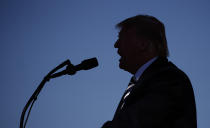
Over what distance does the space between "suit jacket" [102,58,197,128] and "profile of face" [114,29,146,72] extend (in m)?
0.51

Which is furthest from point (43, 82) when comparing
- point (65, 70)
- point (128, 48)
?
point (128, 48)

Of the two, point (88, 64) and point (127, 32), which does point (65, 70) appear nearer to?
point (88, 64)

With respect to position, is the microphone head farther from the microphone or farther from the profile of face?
the profile of face

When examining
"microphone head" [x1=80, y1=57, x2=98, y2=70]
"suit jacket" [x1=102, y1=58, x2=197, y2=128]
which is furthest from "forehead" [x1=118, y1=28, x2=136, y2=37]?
"suit jacket" [x1=102, y1=58, x2=197, y2=128]

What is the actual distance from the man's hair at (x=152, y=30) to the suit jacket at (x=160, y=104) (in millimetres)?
489

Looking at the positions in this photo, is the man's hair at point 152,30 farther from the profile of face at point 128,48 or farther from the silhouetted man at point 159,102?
the silhouetted man at point 159,102

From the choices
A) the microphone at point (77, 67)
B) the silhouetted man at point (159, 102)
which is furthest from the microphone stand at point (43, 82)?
the silhouetted man at point (159, 102)

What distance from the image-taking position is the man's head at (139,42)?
2.14 metres

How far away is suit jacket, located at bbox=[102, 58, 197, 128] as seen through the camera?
4.45 ft

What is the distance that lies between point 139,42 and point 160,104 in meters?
0.87

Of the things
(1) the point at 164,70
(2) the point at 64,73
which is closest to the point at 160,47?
(1) the point at 164,70

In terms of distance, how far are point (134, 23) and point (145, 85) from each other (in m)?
0.86

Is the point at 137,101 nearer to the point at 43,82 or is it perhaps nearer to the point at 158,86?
the point at 158,86

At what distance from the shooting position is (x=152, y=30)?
2.16 metres
